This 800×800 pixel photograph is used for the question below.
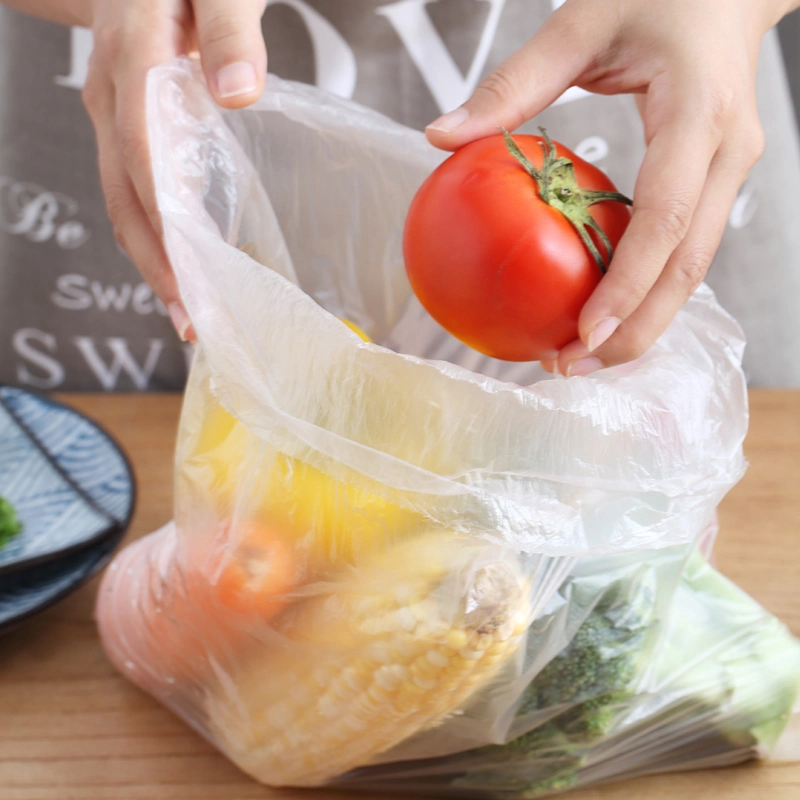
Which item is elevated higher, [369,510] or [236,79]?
[236,79]

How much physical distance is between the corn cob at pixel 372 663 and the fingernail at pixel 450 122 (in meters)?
0.21

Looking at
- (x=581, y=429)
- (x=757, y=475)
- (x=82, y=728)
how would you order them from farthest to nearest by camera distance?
(x=757, y=475)
(x=82, y=728)
(x=581, y=429)

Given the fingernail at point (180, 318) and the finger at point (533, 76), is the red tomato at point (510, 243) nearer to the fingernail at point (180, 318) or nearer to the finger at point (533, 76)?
the finger at point (533, 76)

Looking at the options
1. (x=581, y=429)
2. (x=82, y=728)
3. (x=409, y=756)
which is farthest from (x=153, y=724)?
(x=581, y=429)

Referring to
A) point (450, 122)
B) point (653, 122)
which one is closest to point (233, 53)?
point (450, 122)

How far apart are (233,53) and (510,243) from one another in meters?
0.18

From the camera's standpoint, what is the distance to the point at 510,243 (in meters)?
0.38

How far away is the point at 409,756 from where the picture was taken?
0.45 m

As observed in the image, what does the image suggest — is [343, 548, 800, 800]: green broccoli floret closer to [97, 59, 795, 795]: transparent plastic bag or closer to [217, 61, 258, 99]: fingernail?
[97, 59, 795, 795]: transparent plastic bag

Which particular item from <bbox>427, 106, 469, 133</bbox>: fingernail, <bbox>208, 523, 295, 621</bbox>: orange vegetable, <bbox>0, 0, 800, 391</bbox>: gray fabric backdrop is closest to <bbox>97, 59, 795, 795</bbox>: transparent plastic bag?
<bbox>208, 523, 295, 621</bbox>: orange vegetable

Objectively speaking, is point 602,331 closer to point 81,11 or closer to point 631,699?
point 631,699

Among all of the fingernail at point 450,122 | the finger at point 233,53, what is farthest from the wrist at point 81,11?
the fingernail at point 450,122

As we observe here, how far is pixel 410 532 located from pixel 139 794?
229mm

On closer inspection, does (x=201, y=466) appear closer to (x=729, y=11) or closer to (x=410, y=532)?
(x=410, y=532)
